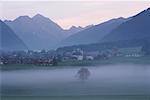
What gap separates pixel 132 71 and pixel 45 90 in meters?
1.72

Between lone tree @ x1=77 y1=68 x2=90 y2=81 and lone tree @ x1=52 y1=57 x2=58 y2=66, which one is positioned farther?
lone tree @ x1=52 y1=57 x2=58 y2=66

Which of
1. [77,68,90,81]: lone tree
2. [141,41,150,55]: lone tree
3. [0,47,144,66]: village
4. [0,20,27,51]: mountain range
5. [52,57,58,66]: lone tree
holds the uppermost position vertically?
[0,20,27,51]: mountain range

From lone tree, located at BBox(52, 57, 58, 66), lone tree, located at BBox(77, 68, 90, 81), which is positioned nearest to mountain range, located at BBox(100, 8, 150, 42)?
lone tree, located at BBox(77, 68, 90, 81)

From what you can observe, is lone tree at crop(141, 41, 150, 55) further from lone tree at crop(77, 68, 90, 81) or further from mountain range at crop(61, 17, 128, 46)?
lone tree at crop(77, 68, 90, 81)

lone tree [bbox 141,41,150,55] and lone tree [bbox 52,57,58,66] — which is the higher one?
lone tree [bbox 141,41,150,55]

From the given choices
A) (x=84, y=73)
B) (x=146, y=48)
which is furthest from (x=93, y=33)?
(x=146, y=48)

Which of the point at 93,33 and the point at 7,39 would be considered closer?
the point at 7,39

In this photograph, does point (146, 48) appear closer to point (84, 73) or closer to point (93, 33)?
point (93, 33)

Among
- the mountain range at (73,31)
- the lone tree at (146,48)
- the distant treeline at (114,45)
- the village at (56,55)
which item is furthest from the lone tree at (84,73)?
the lone tree at (146,48)

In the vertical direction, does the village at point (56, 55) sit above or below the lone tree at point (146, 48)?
below

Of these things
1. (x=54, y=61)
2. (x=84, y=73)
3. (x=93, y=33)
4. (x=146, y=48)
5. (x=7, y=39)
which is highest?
(x=93, y=33)

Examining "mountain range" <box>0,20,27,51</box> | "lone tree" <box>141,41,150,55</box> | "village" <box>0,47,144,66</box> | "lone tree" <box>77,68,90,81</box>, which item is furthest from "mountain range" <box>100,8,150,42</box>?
"mountain range" <box>0,20,27,51</box>

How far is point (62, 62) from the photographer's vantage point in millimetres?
6836

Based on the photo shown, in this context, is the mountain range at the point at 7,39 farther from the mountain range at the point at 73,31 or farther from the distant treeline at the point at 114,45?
the distant treeline at the point at 114,45
